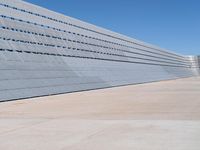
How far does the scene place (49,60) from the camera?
3381cm

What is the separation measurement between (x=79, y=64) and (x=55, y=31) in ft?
16.6

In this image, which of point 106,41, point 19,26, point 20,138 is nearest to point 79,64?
point 19,26

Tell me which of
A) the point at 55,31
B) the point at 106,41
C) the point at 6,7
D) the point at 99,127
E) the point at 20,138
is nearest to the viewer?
the point at 20,138

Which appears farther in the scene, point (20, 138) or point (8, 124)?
point (8, 124)

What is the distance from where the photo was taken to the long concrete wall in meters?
27.2

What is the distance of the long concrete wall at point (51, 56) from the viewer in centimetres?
2723

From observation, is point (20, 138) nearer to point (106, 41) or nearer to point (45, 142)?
point (45, 142)

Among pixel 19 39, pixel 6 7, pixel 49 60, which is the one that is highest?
pixel 6 7

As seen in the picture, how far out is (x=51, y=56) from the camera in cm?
3491

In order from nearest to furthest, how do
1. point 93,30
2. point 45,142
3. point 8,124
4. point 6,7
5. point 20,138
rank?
point 45,142
point 20,138
point 8,124
point 6,7
point 93,30

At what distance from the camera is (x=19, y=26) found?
107 ft

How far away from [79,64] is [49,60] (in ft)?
22.4

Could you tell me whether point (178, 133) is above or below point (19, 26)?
below

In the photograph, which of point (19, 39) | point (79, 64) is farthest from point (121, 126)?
point (79, 64)
